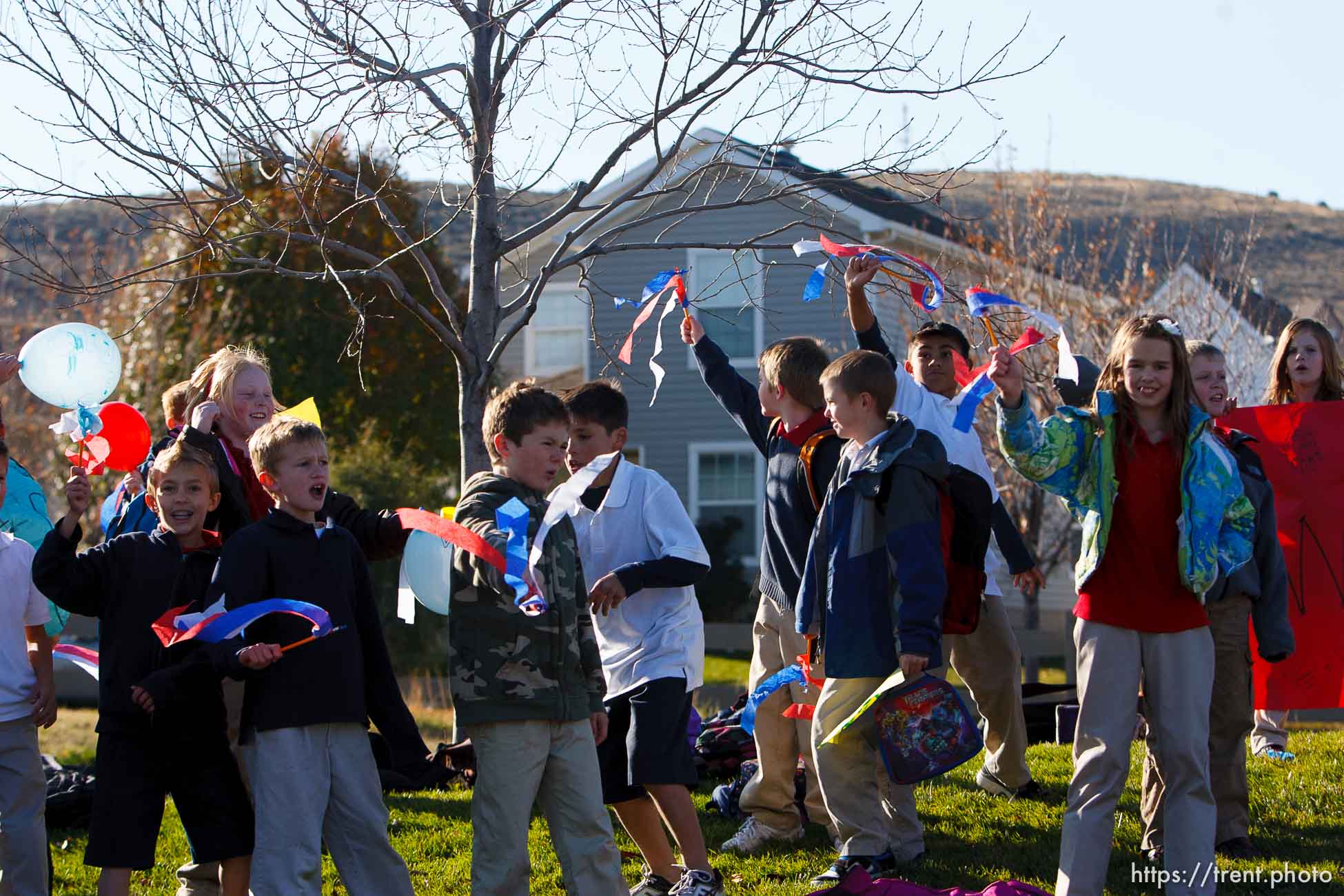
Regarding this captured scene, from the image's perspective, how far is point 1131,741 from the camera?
430 cm

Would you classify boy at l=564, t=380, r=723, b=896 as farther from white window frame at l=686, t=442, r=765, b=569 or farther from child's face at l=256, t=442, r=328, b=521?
white window frame at l=686, t=442, r=765, b=569

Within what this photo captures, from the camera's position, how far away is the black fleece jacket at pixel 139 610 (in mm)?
4297

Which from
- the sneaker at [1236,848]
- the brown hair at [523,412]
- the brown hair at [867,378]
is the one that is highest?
the brown hair at [867,378]

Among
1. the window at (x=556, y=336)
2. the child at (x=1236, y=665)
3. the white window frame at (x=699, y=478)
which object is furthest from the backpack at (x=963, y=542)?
the window at (x=556, y=336)

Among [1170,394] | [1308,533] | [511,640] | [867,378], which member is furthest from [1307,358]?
[511,640]

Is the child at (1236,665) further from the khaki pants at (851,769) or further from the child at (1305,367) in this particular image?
the child at (1305,367)

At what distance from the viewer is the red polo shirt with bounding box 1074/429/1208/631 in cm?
435

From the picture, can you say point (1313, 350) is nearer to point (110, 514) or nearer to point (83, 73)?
point (110, 514)

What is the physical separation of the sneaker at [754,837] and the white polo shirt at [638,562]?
772 mm

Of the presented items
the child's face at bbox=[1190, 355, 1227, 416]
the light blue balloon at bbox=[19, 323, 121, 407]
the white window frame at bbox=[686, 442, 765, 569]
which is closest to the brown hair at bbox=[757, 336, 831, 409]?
the child's face at bbox=[1190, 355, 1227, 416]

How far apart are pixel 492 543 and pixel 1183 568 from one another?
2062mm

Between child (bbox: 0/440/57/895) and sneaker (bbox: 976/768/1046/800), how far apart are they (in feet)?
12.2

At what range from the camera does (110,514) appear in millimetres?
5379

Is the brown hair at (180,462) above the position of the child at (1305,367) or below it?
below
